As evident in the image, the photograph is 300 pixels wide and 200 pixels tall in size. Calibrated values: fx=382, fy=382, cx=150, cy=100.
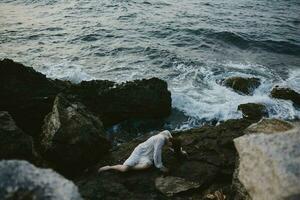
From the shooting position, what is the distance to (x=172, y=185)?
6.99 m

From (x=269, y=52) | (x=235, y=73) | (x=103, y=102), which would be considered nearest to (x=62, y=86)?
(x=103, y=102)

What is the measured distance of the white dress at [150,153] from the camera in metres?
7.54

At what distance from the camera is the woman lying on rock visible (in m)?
7.51

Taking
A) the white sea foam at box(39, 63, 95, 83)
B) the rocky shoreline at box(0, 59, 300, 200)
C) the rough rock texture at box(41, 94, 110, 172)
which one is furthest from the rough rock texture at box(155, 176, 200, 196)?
the white sea foam at box(39, 63, 95, 83)

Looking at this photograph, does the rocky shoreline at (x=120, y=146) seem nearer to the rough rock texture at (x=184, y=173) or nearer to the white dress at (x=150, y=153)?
the rough rock texture at (x=184, y=173)

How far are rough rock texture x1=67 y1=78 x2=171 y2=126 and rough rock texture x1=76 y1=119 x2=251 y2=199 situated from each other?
225cm

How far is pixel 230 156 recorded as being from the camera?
8.12 m

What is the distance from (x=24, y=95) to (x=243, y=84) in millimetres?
8281

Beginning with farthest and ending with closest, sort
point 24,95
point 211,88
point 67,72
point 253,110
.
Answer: point 67,72 → point 211,88 → point 253,110 → point 24,95

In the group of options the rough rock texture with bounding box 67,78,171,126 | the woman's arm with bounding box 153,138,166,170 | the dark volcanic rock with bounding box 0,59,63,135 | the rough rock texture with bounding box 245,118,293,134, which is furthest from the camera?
the rough rock texture with bounding box 67,78,171,126

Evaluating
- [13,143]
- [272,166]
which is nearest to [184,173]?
[13,143]

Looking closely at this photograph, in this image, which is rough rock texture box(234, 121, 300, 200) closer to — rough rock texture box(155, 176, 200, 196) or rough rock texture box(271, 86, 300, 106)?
rough rock texture box(155, 176, 200, 196)

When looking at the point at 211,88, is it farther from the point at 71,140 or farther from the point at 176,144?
the point at 71,140

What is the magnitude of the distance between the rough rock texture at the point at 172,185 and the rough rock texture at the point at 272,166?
2542 mm
